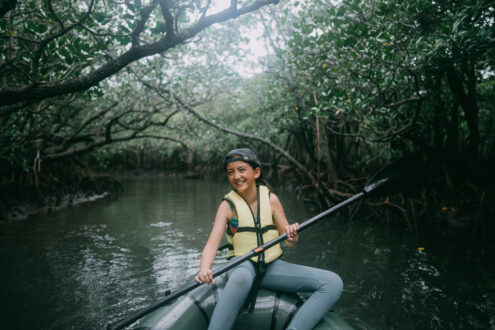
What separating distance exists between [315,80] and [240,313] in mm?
6336

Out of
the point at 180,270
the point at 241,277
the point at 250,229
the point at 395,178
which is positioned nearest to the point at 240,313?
the point at 241,277

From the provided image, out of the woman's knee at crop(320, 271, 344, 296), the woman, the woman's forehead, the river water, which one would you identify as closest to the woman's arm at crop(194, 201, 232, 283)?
the woman

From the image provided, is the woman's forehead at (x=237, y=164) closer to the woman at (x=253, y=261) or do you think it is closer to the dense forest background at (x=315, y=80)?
the woman at (x=253, y=261)

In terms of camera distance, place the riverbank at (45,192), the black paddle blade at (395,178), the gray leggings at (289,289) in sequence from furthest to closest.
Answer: the riverbank at (45,192) → the black paddle blade at (395,178) → the gray leggings at (289,289)

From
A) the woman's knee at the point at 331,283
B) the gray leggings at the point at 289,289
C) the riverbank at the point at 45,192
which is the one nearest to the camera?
the gray leggings at the point at 289,289

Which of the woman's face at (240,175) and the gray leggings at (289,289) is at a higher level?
the woman's face at (240,175)

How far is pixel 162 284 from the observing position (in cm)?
380

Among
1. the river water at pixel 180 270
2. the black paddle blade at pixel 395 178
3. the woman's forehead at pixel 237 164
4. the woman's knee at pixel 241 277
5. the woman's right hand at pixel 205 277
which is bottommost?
the river water at pixel 180 270

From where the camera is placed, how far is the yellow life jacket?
2.34 meters

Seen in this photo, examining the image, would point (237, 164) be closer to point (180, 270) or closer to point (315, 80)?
point (180, 270)

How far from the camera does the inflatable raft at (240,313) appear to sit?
199cm

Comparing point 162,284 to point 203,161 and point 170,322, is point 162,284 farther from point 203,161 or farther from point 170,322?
point 203,161

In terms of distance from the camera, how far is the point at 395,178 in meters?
3.01

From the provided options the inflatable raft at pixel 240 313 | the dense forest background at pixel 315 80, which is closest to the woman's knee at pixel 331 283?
the inflatable raft at pixel 240 313
